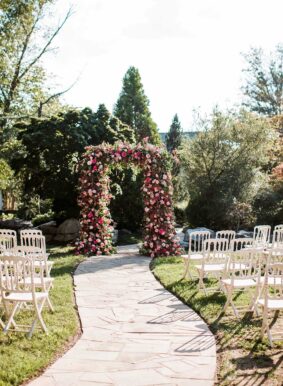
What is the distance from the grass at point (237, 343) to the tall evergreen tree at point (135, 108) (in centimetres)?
2216

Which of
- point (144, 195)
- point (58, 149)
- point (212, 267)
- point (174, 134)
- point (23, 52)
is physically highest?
point (23, 52)

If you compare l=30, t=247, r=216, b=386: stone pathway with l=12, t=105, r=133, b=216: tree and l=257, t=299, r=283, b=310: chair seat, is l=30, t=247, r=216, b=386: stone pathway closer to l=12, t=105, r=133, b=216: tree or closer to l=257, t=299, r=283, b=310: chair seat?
l=257, t=299, r=283, b=310: chair seat

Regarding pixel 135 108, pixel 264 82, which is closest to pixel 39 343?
pixel 135 108

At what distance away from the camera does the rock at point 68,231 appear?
16500 millimetres

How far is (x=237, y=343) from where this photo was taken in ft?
16.9

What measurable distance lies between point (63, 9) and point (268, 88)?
56.4ft

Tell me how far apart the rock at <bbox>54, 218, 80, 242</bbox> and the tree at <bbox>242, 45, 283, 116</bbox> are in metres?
21.4

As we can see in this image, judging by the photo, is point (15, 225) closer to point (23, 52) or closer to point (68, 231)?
point (68, 231)

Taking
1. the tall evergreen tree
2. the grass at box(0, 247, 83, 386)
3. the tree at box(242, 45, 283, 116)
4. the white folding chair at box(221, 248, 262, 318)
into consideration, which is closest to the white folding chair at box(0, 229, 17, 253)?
the grass at box(0, 247, 83, 386)

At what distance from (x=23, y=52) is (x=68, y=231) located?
10.2 meters

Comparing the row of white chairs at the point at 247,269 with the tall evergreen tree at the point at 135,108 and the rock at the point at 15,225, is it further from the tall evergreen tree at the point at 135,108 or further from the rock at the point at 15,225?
the tall evergreen tree at the point at 135,108

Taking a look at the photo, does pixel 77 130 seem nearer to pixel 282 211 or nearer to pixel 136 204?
pixel 136 204

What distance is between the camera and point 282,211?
726 inches

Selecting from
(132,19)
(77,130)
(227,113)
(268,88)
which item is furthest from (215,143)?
(268,88)
